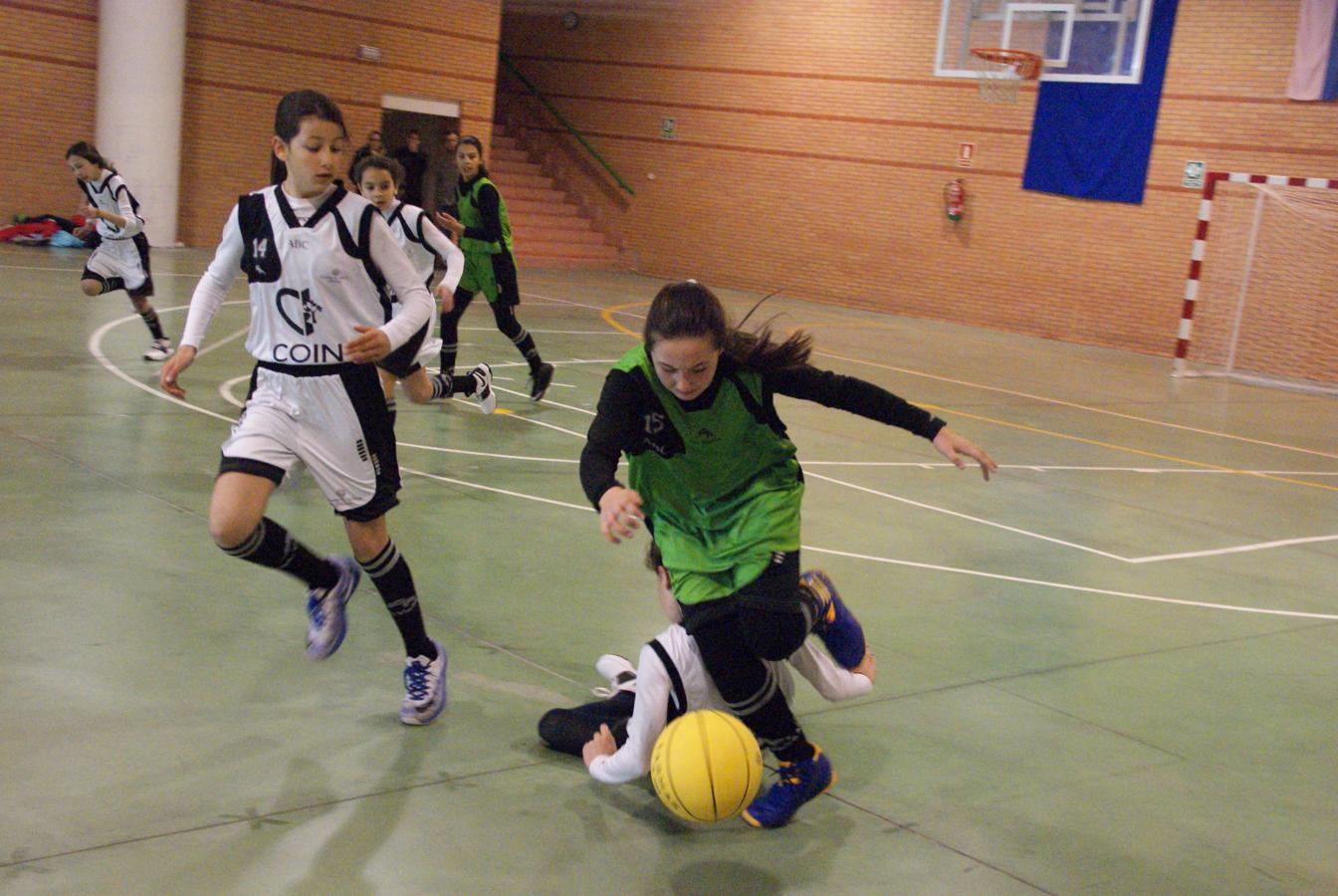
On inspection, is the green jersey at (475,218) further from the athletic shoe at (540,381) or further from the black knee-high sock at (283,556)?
the black knee-high sock at (283,556)

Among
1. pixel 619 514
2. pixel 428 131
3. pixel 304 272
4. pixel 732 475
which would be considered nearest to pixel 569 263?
pixel 428 131

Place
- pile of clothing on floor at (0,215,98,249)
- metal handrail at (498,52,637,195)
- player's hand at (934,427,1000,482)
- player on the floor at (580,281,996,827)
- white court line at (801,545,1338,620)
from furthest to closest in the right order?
metal handrail at (498,52,637,195)
pile of clothing on floor at (0,215,98,249)
white court line at (801,545,1338,620)
player's hand at (934,427,1000,482)
player on the floor at (580,281,996,827)

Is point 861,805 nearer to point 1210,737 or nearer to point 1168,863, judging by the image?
point 1168,863

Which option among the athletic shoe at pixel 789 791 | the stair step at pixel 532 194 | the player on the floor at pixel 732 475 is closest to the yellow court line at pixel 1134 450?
the player on the floor at pixel 732 475

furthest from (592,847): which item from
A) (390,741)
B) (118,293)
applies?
(118,293)

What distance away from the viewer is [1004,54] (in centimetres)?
2062

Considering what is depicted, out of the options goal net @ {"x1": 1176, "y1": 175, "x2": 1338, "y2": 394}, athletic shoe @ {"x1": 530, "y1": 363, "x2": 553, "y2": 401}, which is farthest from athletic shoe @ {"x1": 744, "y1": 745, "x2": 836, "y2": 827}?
goal net @ {"x1": 1176, "y1": 175, "x2": 1338, "y2": 394}

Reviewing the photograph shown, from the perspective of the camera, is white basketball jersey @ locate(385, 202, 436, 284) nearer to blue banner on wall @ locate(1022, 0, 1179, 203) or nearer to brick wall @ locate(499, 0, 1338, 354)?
brick wall @ locate(499, 0, 1338, 354)

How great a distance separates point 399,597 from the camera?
13.8 feet

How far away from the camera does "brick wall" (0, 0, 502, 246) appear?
19.3m

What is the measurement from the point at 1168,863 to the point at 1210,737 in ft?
3.87

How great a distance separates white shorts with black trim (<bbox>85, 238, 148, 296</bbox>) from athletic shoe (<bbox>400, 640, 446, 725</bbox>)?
26.4 ft

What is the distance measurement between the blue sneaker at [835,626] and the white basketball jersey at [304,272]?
64.1 inches

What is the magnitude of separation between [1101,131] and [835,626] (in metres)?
18.3
